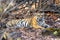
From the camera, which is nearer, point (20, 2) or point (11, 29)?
point (11, 29)

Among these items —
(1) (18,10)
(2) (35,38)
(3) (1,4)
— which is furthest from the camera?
(3) (1,4)

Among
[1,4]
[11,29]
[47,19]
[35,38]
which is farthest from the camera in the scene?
[1,4]

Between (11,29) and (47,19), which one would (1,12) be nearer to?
(11,29)

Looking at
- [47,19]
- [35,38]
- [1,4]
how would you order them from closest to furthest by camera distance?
1. [35,38]
2. [47,19]
3. [1,4]

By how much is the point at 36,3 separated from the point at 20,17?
0.58 metres

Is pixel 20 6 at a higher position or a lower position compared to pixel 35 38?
higher

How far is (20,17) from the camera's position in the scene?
14.2 feet

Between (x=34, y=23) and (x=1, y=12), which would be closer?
(x=34, y=23)

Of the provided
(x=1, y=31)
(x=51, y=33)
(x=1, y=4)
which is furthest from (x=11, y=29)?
(x=1, y=4)

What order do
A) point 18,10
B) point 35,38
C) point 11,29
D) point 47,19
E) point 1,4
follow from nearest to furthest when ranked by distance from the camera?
point 35,38, point 11,29, point 47,19, point 18,10, point 1,4

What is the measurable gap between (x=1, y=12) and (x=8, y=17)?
9.0 inches

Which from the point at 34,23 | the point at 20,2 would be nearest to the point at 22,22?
the point at 34,23

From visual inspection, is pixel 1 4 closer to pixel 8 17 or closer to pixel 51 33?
pixel 8 17

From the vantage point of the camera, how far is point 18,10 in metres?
4.62
